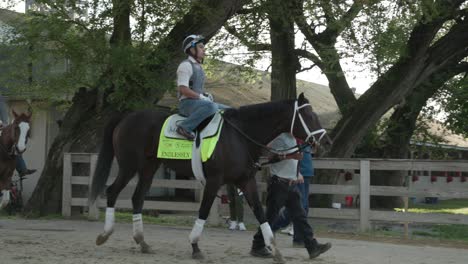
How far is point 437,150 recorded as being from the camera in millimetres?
26328

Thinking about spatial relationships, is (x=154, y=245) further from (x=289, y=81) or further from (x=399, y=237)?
(x=289, y=81)

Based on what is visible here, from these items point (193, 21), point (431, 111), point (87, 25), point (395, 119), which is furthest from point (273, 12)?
point (431, 111)

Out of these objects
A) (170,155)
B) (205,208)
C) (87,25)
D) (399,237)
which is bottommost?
(399,237)

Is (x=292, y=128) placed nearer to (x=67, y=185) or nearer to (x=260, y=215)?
(x=260, y=215)

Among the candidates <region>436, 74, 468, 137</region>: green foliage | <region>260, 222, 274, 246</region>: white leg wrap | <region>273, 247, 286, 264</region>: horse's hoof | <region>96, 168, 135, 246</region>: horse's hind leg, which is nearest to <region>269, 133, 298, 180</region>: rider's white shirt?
<region>260, 222, 274, 246</region>: white leg wrap

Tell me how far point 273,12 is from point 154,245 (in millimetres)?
7821

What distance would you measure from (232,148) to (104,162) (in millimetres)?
2447

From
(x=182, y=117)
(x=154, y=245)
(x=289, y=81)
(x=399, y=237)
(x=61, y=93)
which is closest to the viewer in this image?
(x=182, y=117)

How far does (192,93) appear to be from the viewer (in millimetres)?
8695

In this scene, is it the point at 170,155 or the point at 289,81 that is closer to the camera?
the point at 170,155

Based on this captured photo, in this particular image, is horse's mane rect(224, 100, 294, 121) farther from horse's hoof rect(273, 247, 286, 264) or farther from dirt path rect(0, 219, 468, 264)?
dirt path rect(0, 219, 468, 264)

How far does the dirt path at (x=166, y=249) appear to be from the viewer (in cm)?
841

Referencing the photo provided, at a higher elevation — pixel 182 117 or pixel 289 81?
pixel 289 81

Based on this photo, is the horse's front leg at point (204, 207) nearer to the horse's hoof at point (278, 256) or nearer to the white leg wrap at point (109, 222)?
the horse's hoof at point (278, 256)
